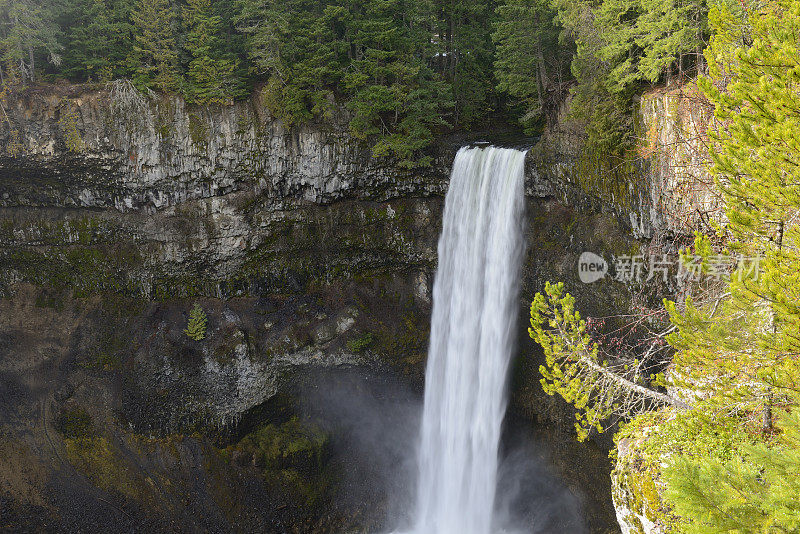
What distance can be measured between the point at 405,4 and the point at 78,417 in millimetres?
21533

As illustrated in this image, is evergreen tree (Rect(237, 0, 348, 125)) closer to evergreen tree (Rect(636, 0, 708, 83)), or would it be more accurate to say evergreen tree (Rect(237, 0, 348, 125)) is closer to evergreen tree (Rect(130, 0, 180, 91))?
evergreen tree (Rect(130, 0, 180, 91))

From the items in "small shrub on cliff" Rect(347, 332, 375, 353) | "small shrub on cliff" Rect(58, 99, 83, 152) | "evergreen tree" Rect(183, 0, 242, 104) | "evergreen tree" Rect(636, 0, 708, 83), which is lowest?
"small shrub on cliff" Rect(347, 332, 375, 353)

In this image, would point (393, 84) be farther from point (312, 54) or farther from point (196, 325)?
point (196, 325)

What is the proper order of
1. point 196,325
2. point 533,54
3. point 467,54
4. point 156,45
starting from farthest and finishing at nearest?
1. point 467,54
2. point 196,325
3. point 156,45
4. point 533,54

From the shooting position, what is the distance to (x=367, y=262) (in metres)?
20.9

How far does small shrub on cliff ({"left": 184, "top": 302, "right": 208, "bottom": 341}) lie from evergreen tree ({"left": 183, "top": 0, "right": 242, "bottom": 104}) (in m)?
8.48

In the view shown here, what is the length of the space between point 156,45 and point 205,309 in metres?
10.7

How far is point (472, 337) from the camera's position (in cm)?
1753

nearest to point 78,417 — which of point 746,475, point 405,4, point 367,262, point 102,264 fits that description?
point 102,264

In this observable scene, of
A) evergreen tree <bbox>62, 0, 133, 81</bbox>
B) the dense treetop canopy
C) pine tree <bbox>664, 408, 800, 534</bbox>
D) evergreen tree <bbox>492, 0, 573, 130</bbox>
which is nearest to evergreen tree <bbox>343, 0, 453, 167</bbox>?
the dense treetop canopy

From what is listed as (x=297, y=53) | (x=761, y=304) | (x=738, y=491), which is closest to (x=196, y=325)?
(x=297, y=53)

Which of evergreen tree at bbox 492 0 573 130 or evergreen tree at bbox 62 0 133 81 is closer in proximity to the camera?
evergreen tree at bbox 492 0 573 130

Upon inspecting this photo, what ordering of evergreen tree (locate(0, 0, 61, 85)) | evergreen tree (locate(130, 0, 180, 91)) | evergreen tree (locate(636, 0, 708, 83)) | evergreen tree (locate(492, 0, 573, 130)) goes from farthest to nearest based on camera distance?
evergreen tree (locate(130, 0, 180, 91))
evergreen tree (locate(0, 0, 61, 85))
evergreen tree (locate(492, 0, 573, 130))
evergreen tree (locate(636, 0, 708, 83))

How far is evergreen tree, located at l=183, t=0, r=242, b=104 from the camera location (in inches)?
727
